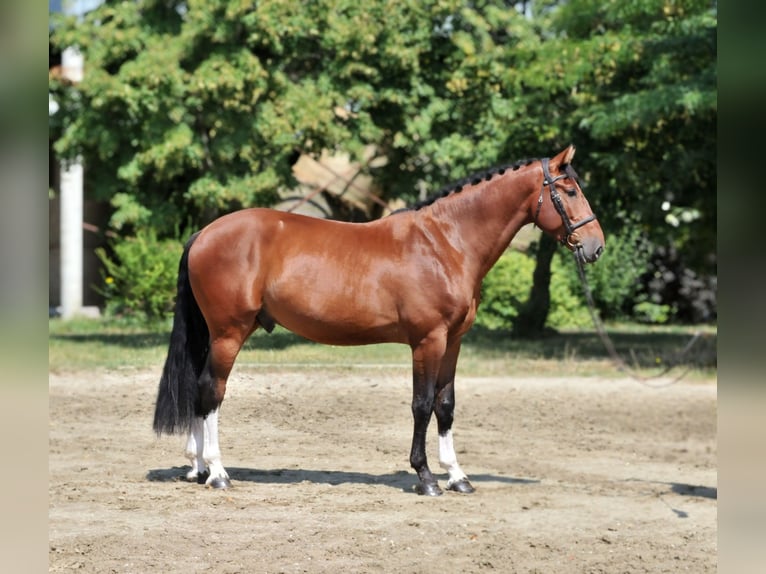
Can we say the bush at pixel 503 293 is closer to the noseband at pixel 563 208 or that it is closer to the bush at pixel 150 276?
the bush at pixel 150 276

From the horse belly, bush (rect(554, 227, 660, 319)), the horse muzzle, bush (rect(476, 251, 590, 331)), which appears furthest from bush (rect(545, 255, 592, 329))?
Answer: the horse belly

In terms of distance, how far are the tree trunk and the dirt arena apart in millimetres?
7136

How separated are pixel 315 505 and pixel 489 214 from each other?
1647 millimetres

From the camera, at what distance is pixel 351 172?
7.04 meters

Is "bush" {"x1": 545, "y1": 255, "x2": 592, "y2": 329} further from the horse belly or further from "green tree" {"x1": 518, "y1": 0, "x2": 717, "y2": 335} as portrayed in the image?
the horse belly

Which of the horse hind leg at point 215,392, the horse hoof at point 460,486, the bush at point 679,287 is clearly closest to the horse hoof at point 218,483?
the horse hind leg at point 215,392

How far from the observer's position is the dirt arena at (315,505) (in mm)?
4012

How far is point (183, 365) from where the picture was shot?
4148 millimetres

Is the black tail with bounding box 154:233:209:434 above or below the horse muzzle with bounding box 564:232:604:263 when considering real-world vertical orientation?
below

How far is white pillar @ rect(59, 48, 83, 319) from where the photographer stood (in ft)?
57.4

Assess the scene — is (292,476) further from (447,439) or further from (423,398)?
(447,439)
